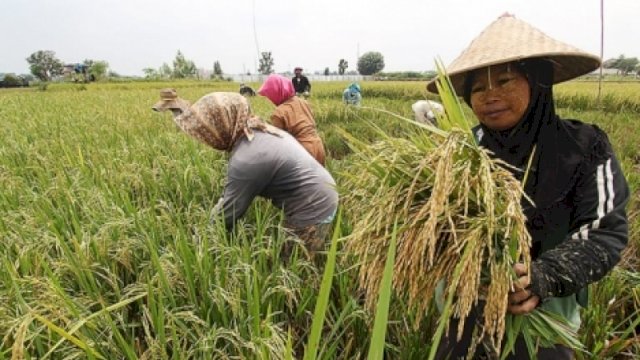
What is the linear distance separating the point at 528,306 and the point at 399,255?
0.33 meters

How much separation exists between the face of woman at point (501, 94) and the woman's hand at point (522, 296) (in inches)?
19.5

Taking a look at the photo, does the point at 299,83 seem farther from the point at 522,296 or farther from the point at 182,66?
the point at 182,66

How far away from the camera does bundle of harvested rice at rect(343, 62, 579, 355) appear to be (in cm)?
72

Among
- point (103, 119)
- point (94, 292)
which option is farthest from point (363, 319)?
point (103, 119)

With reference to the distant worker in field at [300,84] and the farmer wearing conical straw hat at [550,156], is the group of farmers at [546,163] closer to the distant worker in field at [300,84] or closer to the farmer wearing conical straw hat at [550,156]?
the farmer wearing conical straw hat at [550,156]

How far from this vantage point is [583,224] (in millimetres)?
997

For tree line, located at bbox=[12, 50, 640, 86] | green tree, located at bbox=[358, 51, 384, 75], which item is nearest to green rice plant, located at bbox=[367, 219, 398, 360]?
tree line, located at bbox=[12, 50, 640, 86]

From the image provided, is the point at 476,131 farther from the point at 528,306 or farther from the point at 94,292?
the point at 94,292

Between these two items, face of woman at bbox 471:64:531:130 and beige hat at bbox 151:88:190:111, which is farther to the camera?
beige hat at bbox 151:88:190:111

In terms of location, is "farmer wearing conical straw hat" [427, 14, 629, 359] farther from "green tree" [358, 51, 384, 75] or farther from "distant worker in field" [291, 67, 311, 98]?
"green tree" [358, 51, 384, 75]

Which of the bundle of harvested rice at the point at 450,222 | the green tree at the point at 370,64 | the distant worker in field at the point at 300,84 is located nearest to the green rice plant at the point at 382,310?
the bundle of harvested rice at the point at 450,222

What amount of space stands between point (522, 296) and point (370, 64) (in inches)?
3405

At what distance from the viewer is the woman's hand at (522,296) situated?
2.71 ft

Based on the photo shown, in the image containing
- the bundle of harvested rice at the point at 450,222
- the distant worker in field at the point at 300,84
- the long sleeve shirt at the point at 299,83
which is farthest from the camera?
the long sleeve shirt at the point at 299,83
